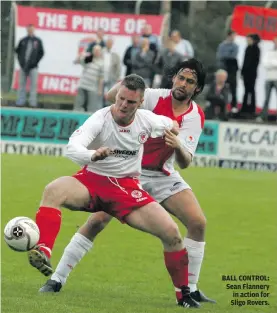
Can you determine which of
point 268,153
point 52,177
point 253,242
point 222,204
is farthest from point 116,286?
point 268,153

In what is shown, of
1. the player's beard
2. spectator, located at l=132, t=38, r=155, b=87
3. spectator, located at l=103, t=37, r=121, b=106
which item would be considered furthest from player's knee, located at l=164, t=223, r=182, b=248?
spectator, located at l=103, t=37, r=121, b=106

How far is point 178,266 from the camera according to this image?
9.83 metres

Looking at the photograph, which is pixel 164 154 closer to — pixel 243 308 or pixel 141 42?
pixel 243 308

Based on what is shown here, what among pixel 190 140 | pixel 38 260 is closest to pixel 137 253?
pixel 190 140

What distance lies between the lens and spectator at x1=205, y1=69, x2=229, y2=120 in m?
24.9

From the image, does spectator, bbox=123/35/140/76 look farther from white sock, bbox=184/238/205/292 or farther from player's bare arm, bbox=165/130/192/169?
player's bare arm, bbox=165/130/192/169

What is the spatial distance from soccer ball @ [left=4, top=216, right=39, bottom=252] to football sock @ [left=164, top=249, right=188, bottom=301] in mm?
1369

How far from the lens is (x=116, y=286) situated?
11.5 meters

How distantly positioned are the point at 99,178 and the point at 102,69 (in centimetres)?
1626

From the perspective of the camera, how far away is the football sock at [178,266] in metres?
9.79

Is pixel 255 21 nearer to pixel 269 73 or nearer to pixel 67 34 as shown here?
pixel 269 73

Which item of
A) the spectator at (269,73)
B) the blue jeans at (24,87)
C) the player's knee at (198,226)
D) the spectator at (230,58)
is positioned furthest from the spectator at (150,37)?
the player's knee at (198,226)

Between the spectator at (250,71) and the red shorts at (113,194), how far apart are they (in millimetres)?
15998

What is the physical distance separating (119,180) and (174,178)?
1124 mm
